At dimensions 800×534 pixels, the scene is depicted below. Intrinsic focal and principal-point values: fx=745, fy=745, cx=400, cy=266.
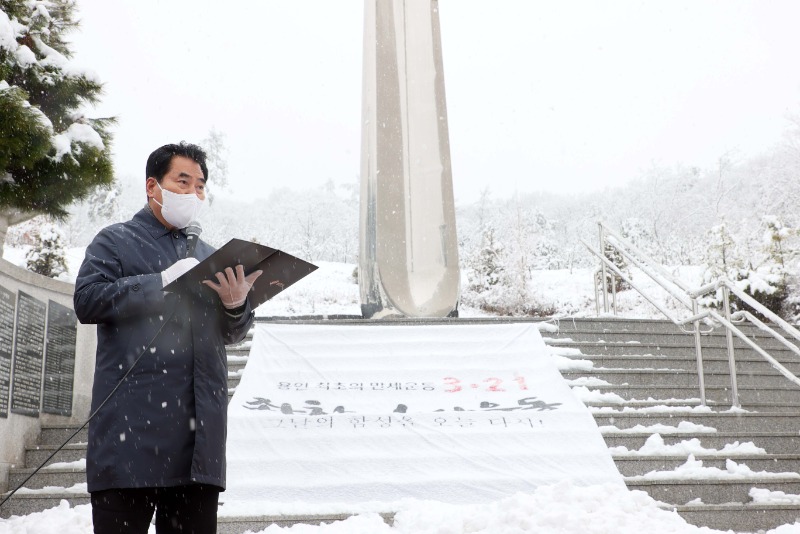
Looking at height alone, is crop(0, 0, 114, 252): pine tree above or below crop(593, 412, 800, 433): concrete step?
above

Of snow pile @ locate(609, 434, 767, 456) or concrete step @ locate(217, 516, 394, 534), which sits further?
snow pile @ locate(609, 434, 767, 456)

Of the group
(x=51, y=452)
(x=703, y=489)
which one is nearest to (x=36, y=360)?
(x=51, y=452)

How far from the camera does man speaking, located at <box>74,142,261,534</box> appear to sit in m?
1.56

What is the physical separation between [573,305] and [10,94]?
13795 mm

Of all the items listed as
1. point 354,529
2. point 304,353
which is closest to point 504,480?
point 354,529

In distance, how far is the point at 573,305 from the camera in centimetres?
1631

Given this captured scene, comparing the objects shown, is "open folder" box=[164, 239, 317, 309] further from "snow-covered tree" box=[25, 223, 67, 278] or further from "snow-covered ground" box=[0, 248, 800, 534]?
"snow-covered tree" box=[25, 223, 67, 278]

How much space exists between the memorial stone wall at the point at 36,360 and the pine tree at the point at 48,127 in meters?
0.57

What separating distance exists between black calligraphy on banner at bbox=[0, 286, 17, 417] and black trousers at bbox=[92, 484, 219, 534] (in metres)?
2.70

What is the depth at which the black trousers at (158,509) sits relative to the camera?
154 centimetres

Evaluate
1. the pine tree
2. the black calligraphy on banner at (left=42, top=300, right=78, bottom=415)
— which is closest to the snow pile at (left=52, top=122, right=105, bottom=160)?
the pine tree

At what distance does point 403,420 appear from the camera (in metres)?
4.55

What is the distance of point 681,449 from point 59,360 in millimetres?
3757

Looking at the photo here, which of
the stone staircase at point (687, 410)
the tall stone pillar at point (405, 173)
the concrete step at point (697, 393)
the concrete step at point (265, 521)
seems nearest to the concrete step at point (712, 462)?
the stone staircase at point (687, 410)
